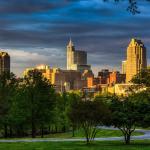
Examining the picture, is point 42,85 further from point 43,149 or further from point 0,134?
point 43,149

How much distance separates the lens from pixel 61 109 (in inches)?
4235

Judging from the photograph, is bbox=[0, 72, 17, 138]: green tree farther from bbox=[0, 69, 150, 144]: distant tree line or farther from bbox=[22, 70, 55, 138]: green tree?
bbox=[22, 70, 55, 138]: green tree

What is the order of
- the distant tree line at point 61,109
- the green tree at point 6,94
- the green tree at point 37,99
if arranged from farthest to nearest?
the green tree at point 6,94, the green tree at point 37,99, the distant tree line at point 61,109

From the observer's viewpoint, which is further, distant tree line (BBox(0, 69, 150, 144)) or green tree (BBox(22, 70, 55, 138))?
green tree (BBox(22, 70, 55, 138))

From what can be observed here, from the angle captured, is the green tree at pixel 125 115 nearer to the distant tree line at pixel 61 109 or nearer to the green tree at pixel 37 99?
the distant tree line at pixel 61 109

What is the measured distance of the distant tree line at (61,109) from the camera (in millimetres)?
56656

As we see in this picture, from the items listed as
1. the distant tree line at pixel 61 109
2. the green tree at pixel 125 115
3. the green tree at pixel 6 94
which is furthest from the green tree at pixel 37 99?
the green tree at pixel 125 115

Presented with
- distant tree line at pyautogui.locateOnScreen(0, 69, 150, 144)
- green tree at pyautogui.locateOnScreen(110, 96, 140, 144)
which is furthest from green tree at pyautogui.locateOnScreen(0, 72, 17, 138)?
green tree at pyautogui.locateOnScreen(110, 96, 140, 144)

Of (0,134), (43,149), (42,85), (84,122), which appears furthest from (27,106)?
(43,149)

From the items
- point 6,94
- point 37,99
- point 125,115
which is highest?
point 6,94

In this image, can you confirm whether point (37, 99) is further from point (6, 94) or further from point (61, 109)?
point (61, 109)

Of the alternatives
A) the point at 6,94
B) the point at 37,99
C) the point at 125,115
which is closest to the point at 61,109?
the point at 6,94

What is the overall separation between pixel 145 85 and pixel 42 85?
22.0 metres

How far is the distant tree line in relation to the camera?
56656 mm
